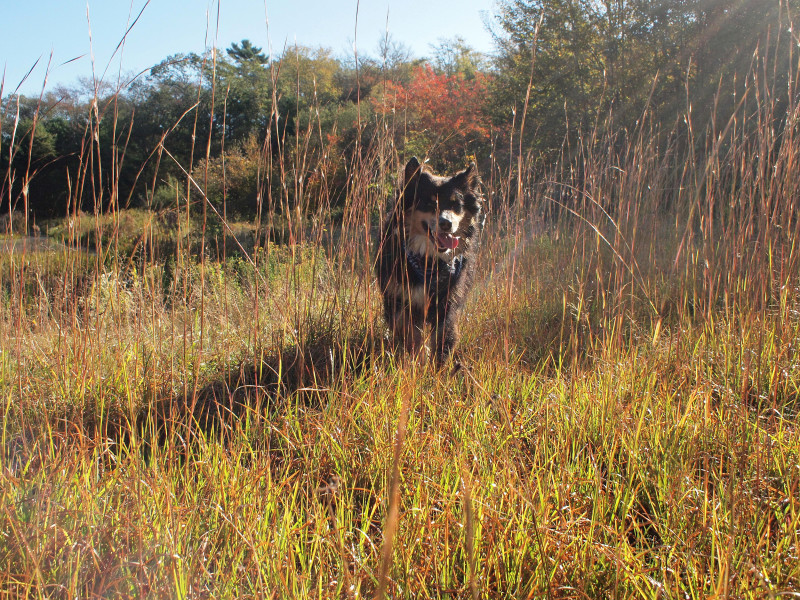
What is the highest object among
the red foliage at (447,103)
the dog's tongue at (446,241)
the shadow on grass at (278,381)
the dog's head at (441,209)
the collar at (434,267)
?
the red foliage at (447,103)

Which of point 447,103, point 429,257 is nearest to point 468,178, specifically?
point 429,257

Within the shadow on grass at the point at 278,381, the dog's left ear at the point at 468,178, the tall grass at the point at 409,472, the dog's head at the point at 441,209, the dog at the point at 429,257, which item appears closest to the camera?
the tall grass at the point at 409,472

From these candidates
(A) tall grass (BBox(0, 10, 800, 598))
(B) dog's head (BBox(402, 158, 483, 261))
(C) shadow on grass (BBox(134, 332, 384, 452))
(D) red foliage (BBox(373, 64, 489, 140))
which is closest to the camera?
(A) tall grass (BBox(0, 10, 800, 598))

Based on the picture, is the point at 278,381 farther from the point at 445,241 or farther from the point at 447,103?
the point at 447,103

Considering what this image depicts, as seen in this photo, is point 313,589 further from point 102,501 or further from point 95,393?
point 95,393

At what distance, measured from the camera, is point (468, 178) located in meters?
3.34

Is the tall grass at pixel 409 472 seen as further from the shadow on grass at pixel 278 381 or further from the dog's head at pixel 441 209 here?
the dog's head at pixel 441 209

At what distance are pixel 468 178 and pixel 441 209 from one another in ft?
1.37

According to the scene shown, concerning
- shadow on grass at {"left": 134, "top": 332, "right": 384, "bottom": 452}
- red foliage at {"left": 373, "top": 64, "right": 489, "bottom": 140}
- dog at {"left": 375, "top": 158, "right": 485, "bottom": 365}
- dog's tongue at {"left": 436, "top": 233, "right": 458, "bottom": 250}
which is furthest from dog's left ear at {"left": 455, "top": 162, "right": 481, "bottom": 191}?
red foliage at {"left": 373, "top": 64, "right": 489, "bottom": 140}

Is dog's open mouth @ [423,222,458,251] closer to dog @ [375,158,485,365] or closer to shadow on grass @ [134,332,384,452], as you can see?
dog @ [375,158,485,365]

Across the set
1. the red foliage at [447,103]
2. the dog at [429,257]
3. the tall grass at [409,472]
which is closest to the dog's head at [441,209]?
the dog at [429,257]

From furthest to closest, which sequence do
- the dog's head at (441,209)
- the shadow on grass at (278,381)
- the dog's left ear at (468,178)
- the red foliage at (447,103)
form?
the red foliage at (447,103) < the dog's left ear at (468,178) < the dog's head at (441,209) < the shadow on grass at (278,381)

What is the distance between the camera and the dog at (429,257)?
2.76 meters

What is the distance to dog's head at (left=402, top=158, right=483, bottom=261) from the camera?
287 centimetres
